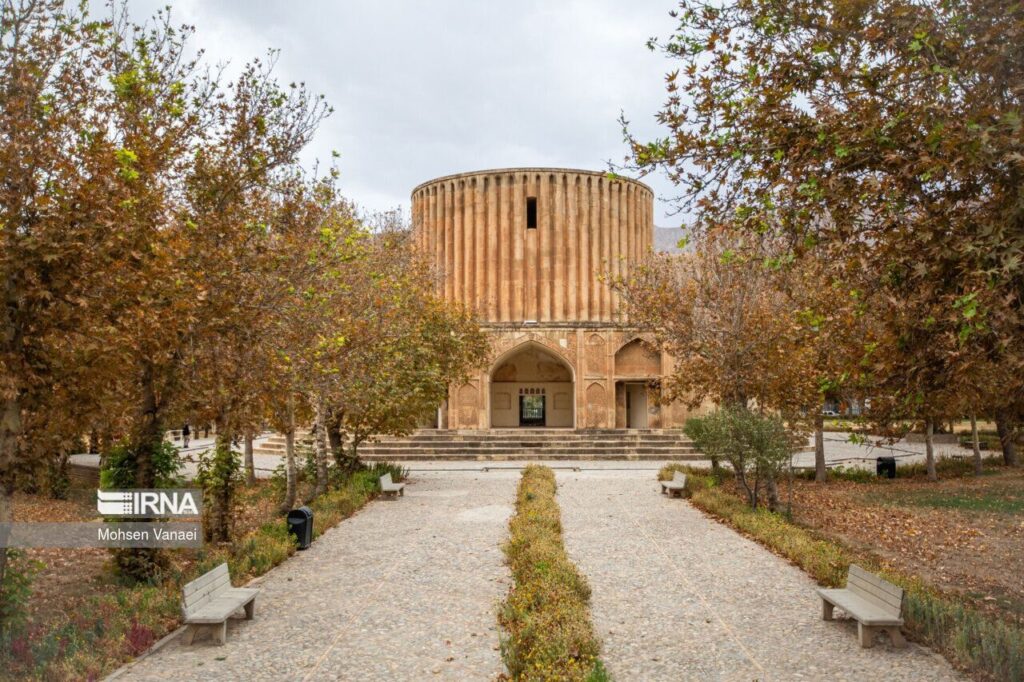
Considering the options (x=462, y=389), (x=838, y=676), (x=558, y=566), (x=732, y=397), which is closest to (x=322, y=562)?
(x=558, y=566)

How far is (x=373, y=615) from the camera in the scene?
8289 millimetres

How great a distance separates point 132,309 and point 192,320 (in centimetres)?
126

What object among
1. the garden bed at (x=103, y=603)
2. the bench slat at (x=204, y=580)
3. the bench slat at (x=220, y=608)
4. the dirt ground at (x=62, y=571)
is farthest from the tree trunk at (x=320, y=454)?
the bench slat at (x=220, y=608)

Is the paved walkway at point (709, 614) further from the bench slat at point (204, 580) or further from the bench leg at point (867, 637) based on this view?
the bench slat at point (204, 580)

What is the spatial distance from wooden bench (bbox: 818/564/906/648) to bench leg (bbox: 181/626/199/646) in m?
5.87

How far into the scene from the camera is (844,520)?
583 inches

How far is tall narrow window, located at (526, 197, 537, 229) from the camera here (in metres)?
35.1

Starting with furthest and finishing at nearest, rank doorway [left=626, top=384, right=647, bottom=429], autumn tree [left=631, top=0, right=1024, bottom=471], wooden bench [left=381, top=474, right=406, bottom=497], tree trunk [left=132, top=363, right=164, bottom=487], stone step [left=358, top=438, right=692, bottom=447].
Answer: doorway [left=626, top=384, right=647, bottom=429] < stone step [left=358, top=438, right=692, bottom=447] < wooden bench [left=381, top=474, right=406, bottom=497] < tree trunk [left=132, top=363, right=164, bottom=487] < autumn tree [left=631, top=0, right=1024, bottom=471]

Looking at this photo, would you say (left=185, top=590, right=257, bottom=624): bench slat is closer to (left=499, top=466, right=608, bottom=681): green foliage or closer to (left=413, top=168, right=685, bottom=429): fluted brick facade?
(left=499, top=466, right=608, bottom=681): green foliage

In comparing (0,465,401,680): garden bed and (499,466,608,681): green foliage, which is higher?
(499,466,608,681): green foliage

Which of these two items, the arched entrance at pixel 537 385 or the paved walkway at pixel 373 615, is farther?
the arched entrance at pixel 537 385

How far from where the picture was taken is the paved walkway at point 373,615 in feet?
21.8

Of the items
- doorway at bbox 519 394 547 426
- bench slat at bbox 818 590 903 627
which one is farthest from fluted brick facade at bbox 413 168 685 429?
bench slat at bbox 818 590 903 627

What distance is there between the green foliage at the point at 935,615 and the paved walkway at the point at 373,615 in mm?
3724
